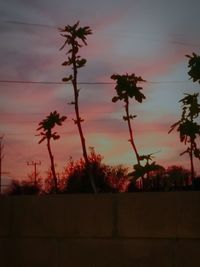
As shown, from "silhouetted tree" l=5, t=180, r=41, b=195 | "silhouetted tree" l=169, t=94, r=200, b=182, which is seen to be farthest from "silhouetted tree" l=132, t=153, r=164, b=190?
"silhouetted tree" l=5, t=180, r=41, b=195

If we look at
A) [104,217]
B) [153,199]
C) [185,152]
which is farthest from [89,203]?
[185,152]

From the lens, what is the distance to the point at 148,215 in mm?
6098

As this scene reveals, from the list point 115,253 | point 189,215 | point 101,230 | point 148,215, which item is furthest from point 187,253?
A: point 101,230

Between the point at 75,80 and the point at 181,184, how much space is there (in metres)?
2.00

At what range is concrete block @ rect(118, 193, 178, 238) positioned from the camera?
5973 millimetres

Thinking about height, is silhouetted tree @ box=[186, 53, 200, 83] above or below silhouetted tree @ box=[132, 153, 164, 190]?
above

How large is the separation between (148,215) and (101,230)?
55cm

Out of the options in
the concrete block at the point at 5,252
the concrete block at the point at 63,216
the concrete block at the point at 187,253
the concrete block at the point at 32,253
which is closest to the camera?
the concrete block at the point at 187,253

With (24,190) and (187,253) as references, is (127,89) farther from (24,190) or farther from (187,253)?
(24,190)

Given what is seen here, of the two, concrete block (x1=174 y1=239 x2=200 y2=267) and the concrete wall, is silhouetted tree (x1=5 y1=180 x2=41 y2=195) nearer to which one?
the concrete wall

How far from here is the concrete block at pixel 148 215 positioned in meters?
5.97

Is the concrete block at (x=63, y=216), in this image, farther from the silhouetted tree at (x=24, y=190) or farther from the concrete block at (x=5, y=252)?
→ the silhouetted tree at (x=24, y=190)

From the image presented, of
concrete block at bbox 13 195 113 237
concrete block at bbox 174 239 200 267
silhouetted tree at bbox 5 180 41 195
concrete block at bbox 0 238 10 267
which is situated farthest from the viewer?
silhouetted tree at bbox 5 180 41 195

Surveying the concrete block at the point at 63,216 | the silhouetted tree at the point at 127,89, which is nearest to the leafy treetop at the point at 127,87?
the silhouetted tree at the point at 127,89
